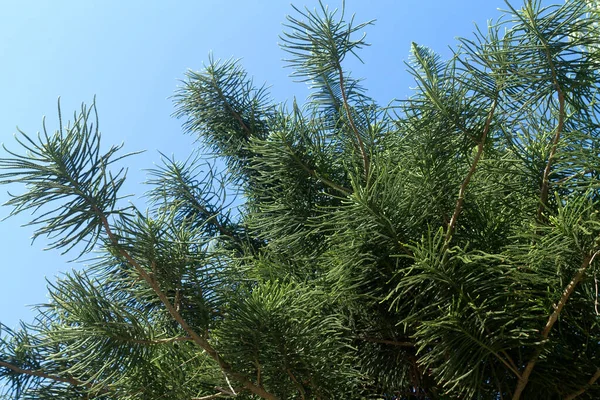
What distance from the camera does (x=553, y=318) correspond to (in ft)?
1.83

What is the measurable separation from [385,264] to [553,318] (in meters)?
0.16

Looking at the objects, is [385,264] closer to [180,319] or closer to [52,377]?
[180,319]

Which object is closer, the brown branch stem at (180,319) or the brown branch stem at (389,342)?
the brown branch stem at (180,319)

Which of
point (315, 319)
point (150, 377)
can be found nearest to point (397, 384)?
point (315, 319)

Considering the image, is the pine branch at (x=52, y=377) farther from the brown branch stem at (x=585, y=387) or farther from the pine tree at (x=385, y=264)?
the brown branch stem at (x=585, y=387)

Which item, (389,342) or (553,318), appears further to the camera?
(389,342)

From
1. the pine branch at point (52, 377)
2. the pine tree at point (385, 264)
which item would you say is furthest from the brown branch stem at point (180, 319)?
the pine branch at point (52, 377)

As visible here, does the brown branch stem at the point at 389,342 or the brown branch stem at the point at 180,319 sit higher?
the brown branch stem at the point at 180,319

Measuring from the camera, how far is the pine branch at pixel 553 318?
525 millimetres

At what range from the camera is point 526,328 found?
59 centimetres

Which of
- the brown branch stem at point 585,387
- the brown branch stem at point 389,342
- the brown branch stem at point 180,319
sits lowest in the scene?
the brown branch stem at point 585,387

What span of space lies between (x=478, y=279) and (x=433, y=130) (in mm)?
167

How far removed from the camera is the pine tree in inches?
22.1

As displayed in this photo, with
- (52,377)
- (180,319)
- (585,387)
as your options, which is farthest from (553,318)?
(52,377)
